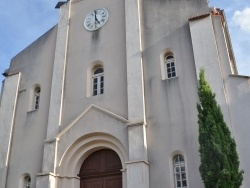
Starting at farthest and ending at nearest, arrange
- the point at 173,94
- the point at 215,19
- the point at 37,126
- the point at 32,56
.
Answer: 1. the point at 32,56
2. the point at 37,126
3. the point at 215,19
4. the point at 173,94

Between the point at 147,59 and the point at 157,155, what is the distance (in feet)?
15.1

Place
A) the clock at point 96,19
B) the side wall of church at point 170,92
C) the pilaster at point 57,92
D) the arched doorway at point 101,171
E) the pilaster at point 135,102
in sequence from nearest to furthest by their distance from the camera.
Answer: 1. the pilaster at point 135,102
2. the side wall of church at point 170,92
3. the arched doorway at point 101,171
4. the pilaster at point 57,92
5. the clock at point 96,19

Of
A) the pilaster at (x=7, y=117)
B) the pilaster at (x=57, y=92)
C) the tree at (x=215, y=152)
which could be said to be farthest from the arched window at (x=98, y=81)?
the tree at (x=215, y=152)

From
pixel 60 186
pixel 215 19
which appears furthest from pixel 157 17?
pixel 60 186

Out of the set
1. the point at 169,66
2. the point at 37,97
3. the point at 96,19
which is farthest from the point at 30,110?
the point at 169,66

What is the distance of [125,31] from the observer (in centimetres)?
1694

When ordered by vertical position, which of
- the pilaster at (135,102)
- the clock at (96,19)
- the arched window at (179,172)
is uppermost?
the clock at (96,19)

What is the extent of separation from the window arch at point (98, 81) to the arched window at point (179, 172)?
5.01m

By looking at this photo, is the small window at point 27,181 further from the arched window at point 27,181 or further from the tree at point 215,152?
the tree at point 215,152

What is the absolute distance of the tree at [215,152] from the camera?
1075 cm

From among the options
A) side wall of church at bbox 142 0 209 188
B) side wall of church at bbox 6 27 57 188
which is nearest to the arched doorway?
side wall of church at bbox 142 0 209 188

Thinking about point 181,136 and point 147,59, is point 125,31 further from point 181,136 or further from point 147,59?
point 181,136

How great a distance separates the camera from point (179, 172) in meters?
13.5

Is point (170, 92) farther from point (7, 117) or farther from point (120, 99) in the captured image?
point (7, 117)
